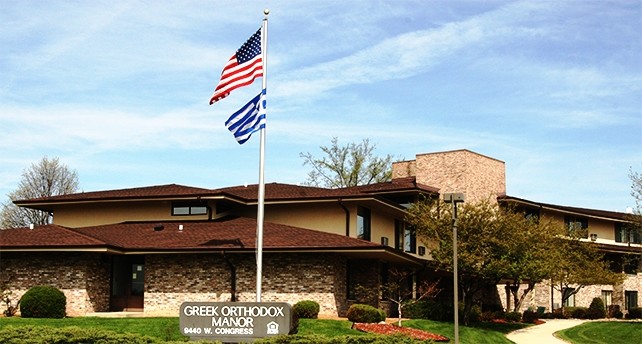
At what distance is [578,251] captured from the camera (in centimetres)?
5353

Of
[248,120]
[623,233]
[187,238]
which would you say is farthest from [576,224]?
[248,120]

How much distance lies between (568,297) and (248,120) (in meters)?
35.2

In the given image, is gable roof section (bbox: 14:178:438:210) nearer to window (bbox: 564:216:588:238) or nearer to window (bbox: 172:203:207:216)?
window (bbox: 172:203:207:216)

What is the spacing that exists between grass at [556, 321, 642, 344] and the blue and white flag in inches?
702

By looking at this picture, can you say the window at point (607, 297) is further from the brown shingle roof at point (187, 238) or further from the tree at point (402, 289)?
the brown shingle roof at point (187, 238)

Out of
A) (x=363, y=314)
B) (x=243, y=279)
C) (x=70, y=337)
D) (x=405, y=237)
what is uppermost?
(x=405, y=237)

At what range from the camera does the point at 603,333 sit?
41.2 m

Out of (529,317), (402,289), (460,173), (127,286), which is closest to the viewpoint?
(127,286)

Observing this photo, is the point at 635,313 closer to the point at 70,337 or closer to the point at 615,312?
the point at 615,312

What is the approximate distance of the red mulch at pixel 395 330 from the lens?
1228 inches

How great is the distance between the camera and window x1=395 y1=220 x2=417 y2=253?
45.2 m

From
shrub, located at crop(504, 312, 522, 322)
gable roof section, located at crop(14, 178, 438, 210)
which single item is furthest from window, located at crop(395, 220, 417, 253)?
shrub, located at crop(504, 312, 522, 322)

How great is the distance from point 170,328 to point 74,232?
929cm

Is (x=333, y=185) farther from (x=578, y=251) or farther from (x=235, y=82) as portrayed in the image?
(x=235, y=82)
